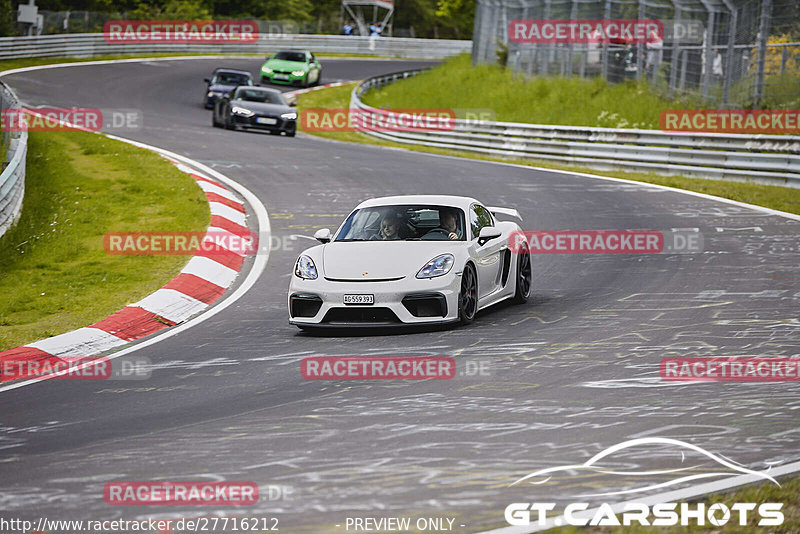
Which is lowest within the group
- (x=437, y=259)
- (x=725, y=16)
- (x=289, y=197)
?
(x=289, y=197)

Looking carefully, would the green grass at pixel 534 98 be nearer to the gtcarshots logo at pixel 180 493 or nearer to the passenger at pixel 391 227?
the passenger at pixel 391 227

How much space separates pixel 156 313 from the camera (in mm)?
10844

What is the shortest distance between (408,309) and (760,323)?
3.03 m

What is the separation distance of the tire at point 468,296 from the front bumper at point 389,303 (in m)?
0.16

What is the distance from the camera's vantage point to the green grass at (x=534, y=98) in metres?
29.3

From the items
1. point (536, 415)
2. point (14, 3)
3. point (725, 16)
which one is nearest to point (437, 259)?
point (536, 415)

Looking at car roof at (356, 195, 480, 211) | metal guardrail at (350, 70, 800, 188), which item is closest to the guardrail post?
metal guardrail at (350, 70, 800, 188)

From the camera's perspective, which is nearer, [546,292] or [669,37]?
[546,292]

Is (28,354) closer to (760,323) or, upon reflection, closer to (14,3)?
(760,323)

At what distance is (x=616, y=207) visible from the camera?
59.3 feet

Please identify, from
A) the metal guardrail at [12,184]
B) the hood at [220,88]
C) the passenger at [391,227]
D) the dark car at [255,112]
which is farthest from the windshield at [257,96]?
the passenger at [391,227]

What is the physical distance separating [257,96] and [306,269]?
67.9 ft

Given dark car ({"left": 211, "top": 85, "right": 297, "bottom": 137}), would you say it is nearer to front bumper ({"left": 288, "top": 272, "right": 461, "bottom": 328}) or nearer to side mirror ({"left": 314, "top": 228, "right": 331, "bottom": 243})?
side mirror ({"left": 314, "top": 228, "right": 331, "bottom": 243})

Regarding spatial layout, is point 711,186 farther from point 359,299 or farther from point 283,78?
point 283,78
